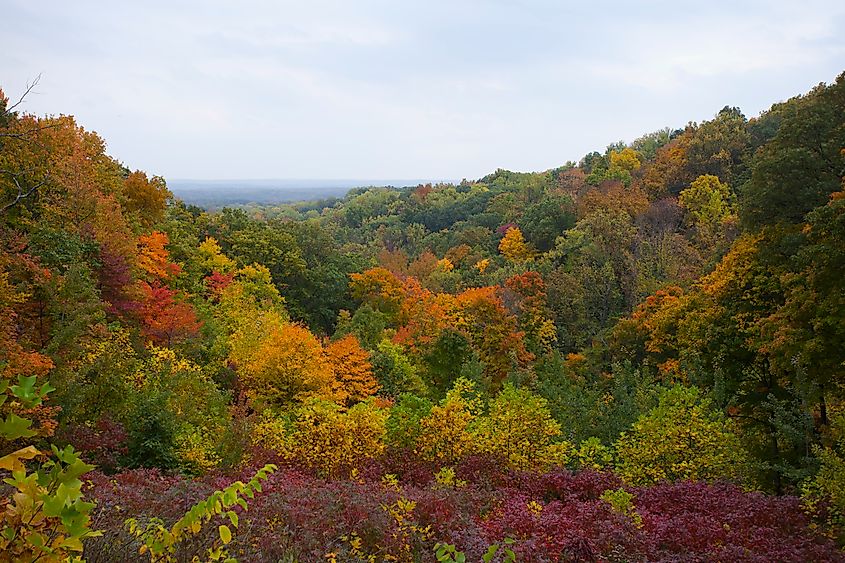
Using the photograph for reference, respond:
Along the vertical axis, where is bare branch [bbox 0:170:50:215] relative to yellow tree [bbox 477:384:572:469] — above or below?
above

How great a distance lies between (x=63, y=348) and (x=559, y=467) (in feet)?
31.0

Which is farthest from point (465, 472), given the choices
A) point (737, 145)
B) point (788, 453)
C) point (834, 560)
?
point (737, 145)

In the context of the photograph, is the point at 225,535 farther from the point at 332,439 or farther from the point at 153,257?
the point at 153,257

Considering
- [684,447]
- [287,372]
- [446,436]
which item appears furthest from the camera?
[287,372]

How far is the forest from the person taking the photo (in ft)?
20.0

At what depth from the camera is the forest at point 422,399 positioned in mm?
6086

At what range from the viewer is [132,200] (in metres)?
24.0

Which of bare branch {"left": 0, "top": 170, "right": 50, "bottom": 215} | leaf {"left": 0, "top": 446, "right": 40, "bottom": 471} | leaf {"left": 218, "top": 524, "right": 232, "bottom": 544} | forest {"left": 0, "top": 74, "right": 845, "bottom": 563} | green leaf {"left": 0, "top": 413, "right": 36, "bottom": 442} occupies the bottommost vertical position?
forest {"left": 0, "top": 74, "right": 845, "bottom": 563}

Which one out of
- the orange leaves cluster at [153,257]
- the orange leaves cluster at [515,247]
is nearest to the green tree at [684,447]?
the orange leaves cluster at [153,257]

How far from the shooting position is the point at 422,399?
500 inches

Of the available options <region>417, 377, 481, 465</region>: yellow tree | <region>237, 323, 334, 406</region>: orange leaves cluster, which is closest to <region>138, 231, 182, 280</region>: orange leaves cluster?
<region>237, 323, 334, 406</region>: orange leaves cluster

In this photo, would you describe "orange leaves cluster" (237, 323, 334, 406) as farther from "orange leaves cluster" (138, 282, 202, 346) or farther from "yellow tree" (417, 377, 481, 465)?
"yellow tree" (417, 377, 481, 465)

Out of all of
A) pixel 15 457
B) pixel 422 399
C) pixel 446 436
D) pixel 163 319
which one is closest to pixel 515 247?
pixel 163 319

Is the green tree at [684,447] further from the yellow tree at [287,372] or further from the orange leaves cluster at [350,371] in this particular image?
the orange leaves cluster at [350,371]
